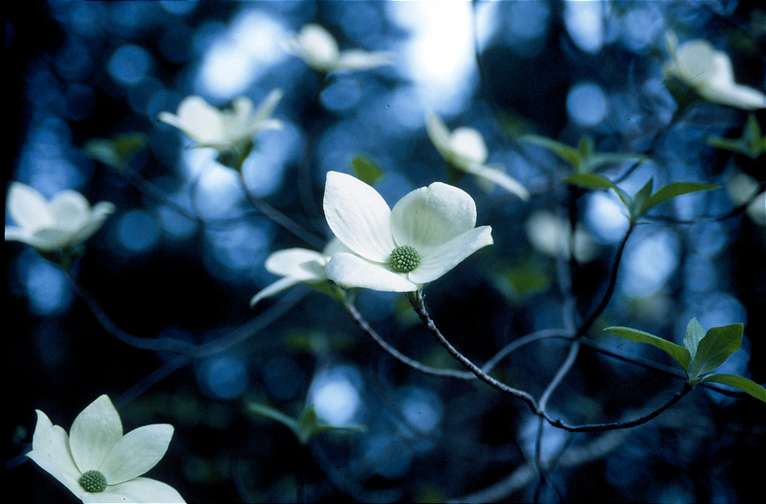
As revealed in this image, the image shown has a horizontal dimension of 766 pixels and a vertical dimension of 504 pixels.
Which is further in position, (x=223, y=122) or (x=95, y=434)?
(x=223, y=122)

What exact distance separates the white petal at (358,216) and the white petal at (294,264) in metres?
0.10

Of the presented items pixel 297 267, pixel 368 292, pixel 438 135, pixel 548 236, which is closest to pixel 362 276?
pixel 297 267

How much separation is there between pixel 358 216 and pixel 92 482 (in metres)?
0.43

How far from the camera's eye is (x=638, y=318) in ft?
6.94

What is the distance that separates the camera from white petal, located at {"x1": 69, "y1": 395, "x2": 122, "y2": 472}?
0.71 meters

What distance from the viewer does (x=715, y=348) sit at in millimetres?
654

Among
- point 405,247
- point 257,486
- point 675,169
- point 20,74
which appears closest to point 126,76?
point 20,74

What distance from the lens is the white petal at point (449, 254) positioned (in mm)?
635

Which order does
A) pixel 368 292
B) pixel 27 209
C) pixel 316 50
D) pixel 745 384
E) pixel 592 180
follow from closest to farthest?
pixel 745 384 → pixel 592 180 → pixel 27 209 → pixel 316 50 → pixel 368 292

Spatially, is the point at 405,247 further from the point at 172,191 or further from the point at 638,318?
the point at 172,191

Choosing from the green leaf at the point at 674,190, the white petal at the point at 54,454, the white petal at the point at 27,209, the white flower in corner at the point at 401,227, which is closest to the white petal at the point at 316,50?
the white petal at the point at 27,209

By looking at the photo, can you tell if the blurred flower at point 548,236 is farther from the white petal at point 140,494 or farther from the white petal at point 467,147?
the white petal at point 140,494

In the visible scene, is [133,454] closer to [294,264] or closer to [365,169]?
[294,264]

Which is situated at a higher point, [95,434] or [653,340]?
[653,340]
